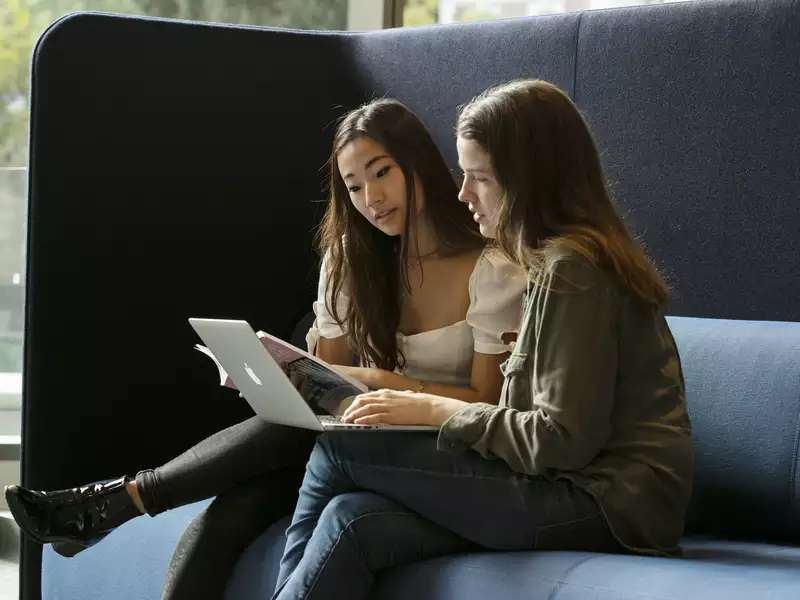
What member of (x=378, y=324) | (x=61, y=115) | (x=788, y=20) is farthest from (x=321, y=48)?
(x=788, y=20)

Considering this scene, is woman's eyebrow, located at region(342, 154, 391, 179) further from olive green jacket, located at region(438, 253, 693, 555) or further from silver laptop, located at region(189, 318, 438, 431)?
olive green jacket, located at region(438, 253, 693, 555)

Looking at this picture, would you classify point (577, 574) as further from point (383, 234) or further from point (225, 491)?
point (383, 234)

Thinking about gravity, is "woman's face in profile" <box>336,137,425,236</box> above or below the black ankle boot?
above

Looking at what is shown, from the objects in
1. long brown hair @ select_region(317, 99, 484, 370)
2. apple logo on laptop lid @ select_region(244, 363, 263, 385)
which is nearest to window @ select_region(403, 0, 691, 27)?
long brown hair @ select_region(317, 99, 484, 370)

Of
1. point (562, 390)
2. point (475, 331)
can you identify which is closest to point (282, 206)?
point (475, 331)

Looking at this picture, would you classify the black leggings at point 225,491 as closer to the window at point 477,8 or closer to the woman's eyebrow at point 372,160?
the woman's eyebrow at point 372,160

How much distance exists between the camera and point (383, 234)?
256cm

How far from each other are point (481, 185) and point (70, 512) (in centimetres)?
93

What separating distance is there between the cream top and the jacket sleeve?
0.47m

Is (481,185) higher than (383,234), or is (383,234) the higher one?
(481,185)

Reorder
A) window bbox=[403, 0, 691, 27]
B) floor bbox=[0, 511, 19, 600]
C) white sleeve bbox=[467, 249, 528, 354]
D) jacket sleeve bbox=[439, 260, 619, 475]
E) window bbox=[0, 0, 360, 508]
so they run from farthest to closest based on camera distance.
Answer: window bbox=[0, 0, 360, 508] < window bbox=[403, 0, 691, 27] < floor bbox=[0, 511, 19, 600] < white sleeve bbox=[467, 249, 528, 354] < jacket sleeve bbox=[439, 260, 619, 475]

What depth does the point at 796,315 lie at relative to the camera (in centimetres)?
231

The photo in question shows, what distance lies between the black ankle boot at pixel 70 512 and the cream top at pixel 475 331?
0.55 metres

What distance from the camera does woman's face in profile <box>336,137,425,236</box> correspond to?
2436mm
